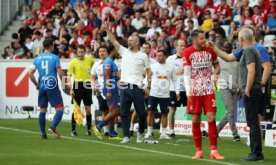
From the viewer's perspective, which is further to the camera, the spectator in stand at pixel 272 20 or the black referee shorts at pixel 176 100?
the spectator in stand at pixel 272 20

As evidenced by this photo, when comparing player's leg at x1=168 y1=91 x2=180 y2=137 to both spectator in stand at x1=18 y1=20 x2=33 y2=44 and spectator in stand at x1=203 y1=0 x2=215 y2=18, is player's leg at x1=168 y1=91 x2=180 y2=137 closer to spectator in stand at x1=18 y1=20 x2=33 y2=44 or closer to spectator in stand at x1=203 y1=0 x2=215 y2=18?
spectator in stand at x1=203 y1=0 x2=215 y2=18

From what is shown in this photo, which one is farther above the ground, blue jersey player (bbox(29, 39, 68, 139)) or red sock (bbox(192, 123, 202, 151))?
blue jersey player (bbox(29, 39, 68, 139))

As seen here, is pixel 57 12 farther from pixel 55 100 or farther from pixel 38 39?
pixel 55 100

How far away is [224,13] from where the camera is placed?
33.2 m

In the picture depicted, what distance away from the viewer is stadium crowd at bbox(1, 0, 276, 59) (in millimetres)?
31447

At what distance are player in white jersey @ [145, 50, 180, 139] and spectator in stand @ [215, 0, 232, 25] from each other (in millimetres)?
9376

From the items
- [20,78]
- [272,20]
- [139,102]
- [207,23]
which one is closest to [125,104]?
[139,102]

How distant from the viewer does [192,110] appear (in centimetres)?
1705

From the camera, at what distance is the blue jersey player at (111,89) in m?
22.1

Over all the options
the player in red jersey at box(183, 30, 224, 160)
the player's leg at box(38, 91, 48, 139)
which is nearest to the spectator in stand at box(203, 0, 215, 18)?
the player's leg at box(38, 91, 48, 139)

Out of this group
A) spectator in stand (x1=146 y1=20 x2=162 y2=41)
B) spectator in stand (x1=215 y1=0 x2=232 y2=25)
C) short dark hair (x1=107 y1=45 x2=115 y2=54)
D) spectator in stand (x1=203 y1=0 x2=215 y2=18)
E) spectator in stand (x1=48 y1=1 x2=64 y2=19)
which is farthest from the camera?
spectator in stand (x1=48 y1=1 x2=64 y2=19)

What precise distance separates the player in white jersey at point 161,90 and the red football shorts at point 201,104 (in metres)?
5.80

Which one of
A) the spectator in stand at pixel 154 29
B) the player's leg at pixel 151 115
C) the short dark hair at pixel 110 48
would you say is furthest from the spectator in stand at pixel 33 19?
the short dark hair at pixel 110 48

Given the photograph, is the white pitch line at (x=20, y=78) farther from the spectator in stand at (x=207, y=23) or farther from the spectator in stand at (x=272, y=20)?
the spectator in stand at (x=272, y=20)
